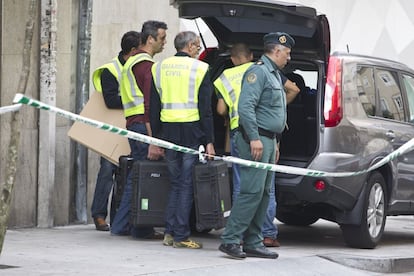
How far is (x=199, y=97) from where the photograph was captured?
10312mm

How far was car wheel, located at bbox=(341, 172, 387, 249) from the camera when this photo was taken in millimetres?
11070

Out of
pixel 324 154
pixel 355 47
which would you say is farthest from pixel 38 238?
pixel 355 47

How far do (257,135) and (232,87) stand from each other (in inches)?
45.8

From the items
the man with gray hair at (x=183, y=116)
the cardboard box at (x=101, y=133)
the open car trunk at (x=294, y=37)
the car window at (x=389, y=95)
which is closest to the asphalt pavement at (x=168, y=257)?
the man with gray hair at (x=183, y=116)

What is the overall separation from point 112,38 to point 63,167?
63.9 inches

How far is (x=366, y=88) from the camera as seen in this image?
37.2 ft

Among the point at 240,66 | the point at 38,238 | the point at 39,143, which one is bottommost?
the point at 38,238

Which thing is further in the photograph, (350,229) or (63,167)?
(63,167)

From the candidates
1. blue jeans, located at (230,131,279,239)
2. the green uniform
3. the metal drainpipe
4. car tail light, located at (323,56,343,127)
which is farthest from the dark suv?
the metal drainpipe

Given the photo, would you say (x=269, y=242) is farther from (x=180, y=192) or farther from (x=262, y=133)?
(x=262, y=133)

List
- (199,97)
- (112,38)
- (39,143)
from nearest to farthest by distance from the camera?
(199,97) → (39,143) → (112,38)

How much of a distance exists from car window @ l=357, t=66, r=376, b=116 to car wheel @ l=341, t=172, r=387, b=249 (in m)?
0.64

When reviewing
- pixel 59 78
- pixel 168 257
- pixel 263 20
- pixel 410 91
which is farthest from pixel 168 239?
pixel 410 91

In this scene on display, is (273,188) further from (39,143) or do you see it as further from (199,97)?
(39,143)
